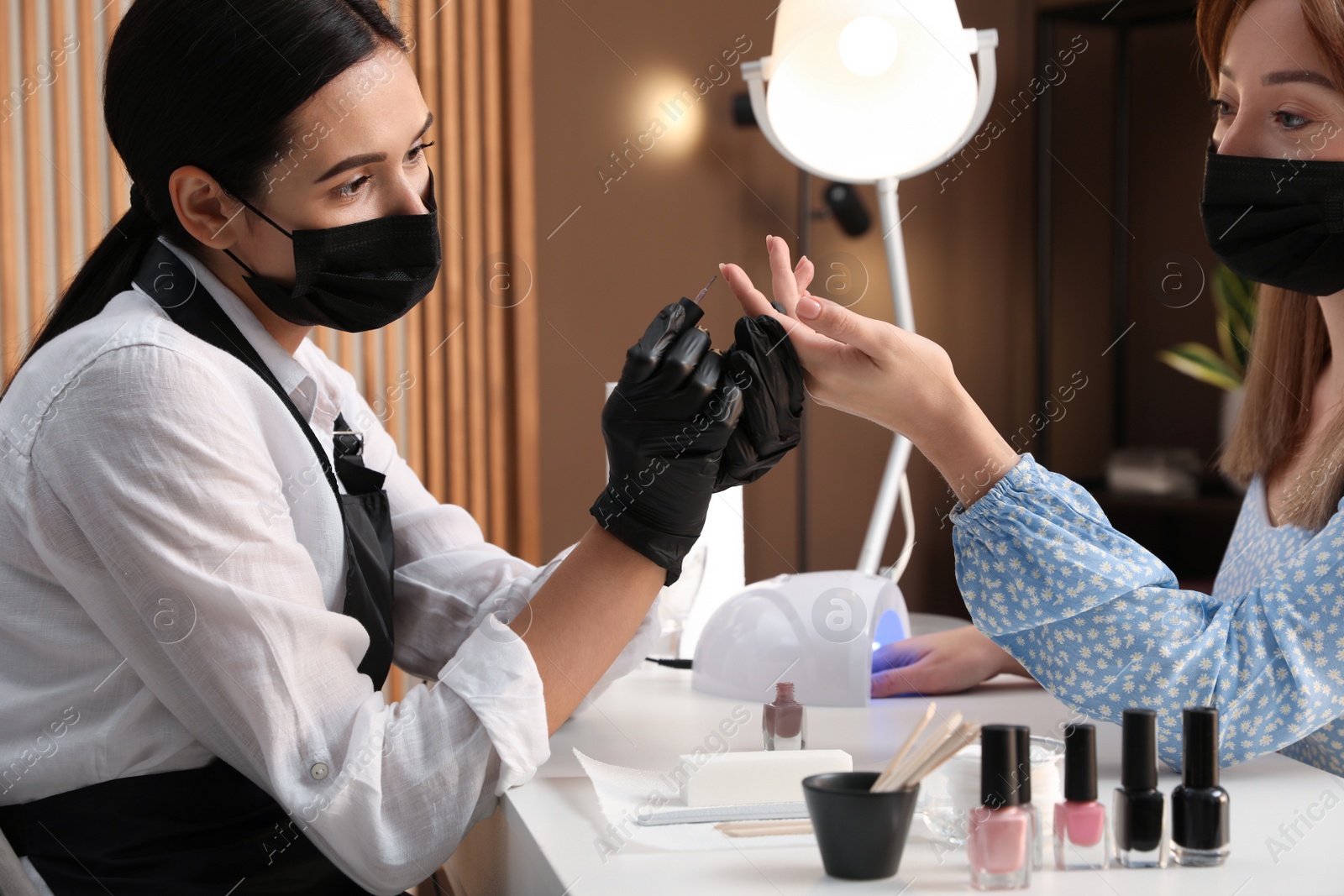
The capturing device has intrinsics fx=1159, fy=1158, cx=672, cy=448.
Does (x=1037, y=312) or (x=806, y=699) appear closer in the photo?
(x=806, y=699)

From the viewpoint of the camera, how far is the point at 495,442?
107 inches

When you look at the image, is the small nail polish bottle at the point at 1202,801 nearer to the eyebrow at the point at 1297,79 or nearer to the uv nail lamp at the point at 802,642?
the uv nail lamp at the point at 802,642

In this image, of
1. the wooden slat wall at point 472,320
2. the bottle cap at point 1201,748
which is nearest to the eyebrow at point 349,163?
the bottle cap at point 1201,748

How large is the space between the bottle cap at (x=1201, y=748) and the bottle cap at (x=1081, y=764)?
0.19 ft

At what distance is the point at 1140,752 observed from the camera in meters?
0.73

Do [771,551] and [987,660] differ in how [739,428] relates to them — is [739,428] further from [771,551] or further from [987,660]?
[771,551]

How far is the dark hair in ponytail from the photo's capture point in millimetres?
940

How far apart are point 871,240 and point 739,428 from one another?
7.62 feet

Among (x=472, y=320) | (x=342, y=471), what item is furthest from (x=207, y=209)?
(x=472, y=320)

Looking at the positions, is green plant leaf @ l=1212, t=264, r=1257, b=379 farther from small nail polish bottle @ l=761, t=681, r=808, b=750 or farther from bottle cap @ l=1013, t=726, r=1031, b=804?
bottle cap @ l=1013, t=726, r=1031, b=804

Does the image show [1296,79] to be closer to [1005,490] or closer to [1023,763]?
[1005,490]

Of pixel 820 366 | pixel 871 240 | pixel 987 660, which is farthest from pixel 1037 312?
pixel 820 366

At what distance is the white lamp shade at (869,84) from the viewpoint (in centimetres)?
143

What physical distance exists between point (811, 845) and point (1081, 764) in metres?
0.18
